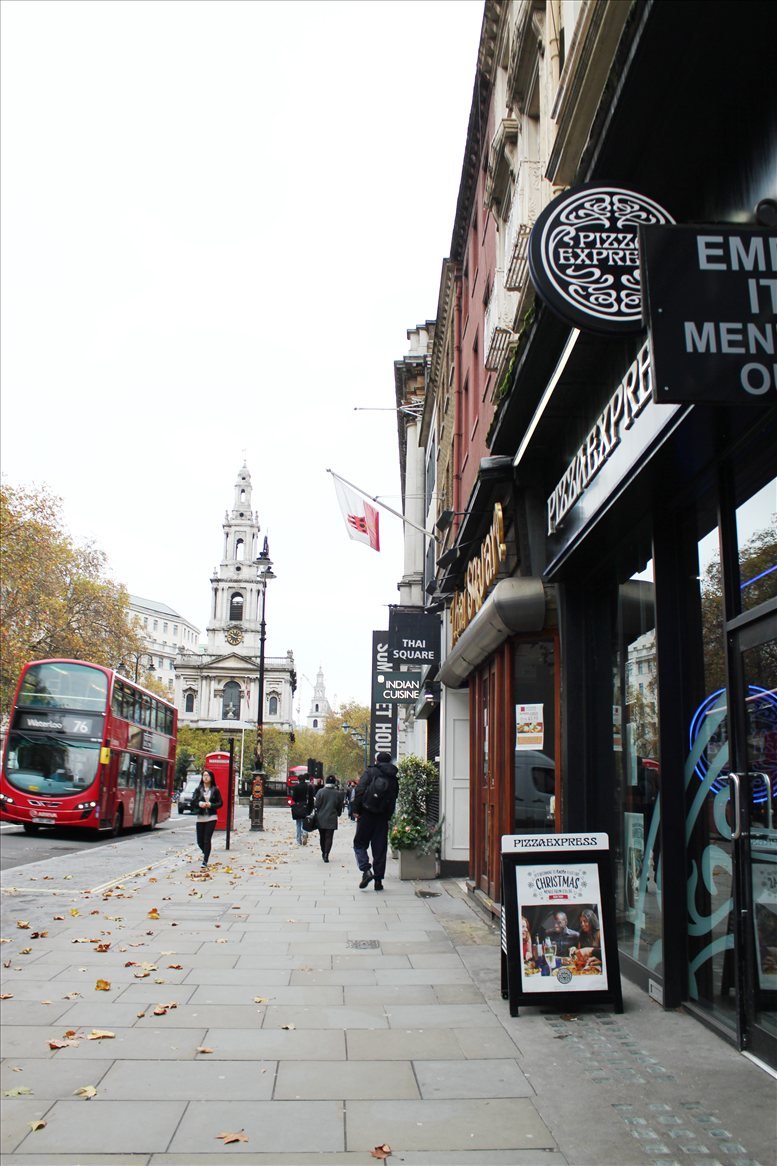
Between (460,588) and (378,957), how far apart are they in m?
7.29

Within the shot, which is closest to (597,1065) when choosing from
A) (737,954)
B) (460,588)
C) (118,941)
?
(737,954)

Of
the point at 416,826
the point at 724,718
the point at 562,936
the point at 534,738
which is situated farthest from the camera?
the point at 416,826

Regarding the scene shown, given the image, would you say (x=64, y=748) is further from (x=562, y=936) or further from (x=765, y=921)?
(x=765, y=921)

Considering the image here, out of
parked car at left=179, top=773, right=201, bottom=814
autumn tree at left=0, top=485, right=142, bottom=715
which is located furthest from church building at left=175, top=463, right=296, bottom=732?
autumn tree at left=0, top=485, right=142, bottom=715

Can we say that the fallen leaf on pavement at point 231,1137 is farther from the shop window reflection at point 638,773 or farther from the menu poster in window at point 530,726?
the menu poster in window at point 530,726

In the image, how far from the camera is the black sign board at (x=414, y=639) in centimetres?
2036

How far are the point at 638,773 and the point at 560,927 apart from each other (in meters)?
1.38

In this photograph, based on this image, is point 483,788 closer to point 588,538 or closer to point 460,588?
point 460,588

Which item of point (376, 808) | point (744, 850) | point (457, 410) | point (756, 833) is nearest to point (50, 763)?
point (457, 410)

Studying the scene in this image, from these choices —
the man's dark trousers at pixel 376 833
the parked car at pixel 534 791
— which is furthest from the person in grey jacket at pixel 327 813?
the parked car at pixel 534 791

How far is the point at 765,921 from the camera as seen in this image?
5125 mm

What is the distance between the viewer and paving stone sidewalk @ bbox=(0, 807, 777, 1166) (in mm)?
4336

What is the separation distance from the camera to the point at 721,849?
19.4 ft

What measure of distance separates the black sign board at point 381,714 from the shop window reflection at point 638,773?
20.0 metres
